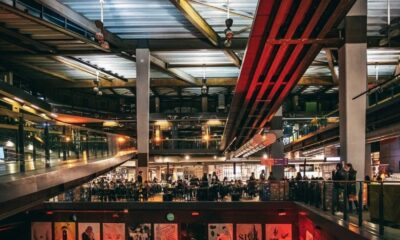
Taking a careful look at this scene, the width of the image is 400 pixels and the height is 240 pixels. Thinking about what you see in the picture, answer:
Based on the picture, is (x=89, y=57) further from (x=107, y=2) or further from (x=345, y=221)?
(x=345, y=221)

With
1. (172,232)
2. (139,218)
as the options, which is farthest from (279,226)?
(139,218)

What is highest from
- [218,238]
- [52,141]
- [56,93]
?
[56,93]

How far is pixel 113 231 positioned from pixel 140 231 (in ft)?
3.40

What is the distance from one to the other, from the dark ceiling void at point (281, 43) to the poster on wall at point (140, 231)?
5.74m

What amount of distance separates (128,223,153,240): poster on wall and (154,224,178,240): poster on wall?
0.77 ft

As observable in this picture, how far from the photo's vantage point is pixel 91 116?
34.2 meters

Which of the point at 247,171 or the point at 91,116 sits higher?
the point at 91,116

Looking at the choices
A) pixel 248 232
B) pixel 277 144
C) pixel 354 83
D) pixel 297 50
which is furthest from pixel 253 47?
pixel 277 144

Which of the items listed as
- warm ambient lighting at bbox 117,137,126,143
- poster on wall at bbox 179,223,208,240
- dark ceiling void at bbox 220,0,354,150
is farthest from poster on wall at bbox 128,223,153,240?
dark ceiling void at bbox 220,0,354,150

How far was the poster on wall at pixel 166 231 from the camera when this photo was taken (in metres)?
17.3

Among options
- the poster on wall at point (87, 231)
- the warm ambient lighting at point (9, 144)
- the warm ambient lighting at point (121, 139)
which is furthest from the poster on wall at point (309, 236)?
the warm ambient lighting at point (121, 139)

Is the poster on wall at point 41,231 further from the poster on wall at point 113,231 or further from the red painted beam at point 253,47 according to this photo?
the red painted beam at point 253,47

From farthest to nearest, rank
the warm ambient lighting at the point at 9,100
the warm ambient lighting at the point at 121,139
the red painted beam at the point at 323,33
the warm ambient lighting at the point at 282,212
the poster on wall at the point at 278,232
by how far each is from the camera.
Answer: the warm ambient lighting at the point at 121,139 → the warm ambient lighting at the point at 9,100 → the poster on wall at the point at 278,232 → the warm ambient lighting at the point at 282,212 → the red painted beam at the point at 323,33

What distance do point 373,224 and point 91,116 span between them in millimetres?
28900
